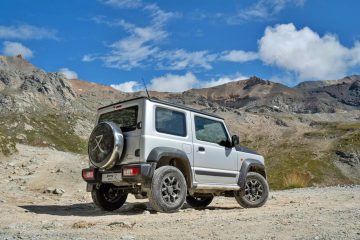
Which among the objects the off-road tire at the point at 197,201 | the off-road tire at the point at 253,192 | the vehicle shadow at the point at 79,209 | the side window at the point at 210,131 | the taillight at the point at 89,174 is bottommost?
the vehicle shadow at the point at 79,209

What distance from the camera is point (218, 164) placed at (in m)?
11.2

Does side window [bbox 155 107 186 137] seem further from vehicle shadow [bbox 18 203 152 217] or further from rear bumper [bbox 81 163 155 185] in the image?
vehicle shadow [bbox 18 203 152 217]

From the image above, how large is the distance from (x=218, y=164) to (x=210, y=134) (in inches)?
31.3

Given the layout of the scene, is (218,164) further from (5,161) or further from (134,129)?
(5,161)

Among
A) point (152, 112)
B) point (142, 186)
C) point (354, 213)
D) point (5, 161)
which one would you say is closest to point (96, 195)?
point (142, 186)

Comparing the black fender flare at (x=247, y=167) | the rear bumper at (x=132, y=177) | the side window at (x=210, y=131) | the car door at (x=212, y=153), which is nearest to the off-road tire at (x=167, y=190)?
the rear bumper at (x=132, y=177)

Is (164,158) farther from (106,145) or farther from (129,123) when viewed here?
(106,145)

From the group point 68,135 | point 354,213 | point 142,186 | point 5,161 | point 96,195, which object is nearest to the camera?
point 354,213

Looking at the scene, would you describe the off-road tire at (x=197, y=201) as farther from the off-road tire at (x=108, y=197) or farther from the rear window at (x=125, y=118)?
the rear window at (x=125, y=118)

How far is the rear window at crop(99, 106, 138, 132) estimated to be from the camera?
9.99 m

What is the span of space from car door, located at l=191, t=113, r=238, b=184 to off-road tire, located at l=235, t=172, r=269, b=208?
46 centimetres

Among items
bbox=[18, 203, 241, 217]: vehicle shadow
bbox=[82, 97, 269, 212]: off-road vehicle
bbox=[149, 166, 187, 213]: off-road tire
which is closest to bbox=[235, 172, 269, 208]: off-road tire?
bbox=[82, 97, 269, 212]: off-road vehicle

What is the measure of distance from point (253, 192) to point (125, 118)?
13.7 feet

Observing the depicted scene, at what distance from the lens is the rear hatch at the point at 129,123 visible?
9.67 meters
